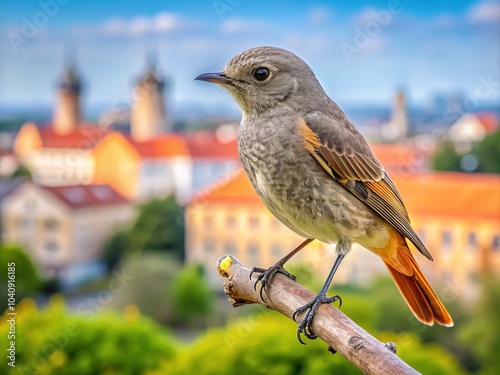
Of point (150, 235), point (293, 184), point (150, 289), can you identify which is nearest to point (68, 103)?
point (150, 235)

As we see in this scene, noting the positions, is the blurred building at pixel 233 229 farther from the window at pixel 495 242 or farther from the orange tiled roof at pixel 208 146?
the window at pixel 495 242

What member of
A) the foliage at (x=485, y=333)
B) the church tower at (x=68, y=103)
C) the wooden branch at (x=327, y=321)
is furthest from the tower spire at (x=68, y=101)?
the wooden branch at (x=327, y=321)

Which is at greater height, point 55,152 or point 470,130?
point 470,130

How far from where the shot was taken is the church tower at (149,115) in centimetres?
2406

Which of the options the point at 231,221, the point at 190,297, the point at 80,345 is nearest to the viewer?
the point at 80,345

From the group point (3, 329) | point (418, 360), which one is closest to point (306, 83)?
point (418, 360)

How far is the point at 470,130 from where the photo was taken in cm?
2144

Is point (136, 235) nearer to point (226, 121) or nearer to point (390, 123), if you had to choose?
point (226, 121)

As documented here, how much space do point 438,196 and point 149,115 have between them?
10.9 m

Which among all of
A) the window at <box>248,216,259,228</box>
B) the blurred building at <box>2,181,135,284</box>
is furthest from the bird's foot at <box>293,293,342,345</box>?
the blurred building at <box>2,181,135,284</box>

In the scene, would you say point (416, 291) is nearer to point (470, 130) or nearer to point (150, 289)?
point (150, 289)

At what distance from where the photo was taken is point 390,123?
738 inches

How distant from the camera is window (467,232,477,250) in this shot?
1880cm

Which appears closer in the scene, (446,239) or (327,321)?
(327,321)
